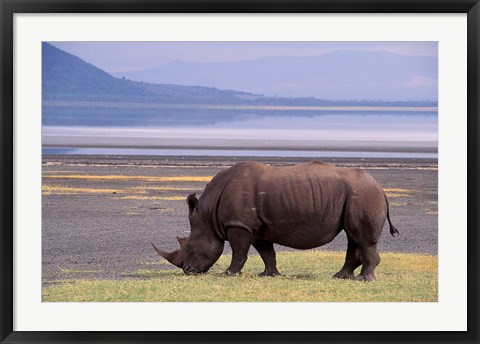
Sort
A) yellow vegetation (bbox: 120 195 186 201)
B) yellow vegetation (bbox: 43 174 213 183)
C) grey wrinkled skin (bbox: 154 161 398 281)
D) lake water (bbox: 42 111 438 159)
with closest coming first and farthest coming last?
grey wrinkled skin (bbox: 154 161 398 281) < yellow vegetation (bbox: 120 195 186 201) < yellow vegetation (bbox: 43 174 213 183) < lake water (bbox: 42 111 438 159)

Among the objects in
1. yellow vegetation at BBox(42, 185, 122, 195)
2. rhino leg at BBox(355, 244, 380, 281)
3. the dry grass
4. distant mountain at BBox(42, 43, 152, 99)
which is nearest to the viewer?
rhino leg at BBox(355, 244, 380, 281)

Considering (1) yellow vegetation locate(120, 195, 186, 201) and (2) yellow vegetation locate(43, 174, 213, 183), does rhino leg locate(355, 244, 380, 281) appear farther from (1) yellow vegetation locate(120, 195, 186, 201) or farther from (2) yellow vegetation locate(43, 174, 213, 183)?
(2) yellow vegetation locate(43, 174, 213, 183)

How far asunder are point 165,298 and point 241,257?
1930 mm

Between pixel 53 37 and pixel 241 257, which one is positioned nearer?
pixel 53 37

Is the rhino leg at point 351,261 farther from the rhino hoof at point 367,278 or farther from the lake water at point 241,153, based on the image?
the lake water at point 241,153

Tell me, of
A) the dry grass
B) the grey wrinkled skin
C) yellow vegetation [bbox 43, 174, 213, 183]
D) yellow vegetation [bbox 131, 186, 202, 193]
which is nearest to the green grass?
the grey wrinkled skin

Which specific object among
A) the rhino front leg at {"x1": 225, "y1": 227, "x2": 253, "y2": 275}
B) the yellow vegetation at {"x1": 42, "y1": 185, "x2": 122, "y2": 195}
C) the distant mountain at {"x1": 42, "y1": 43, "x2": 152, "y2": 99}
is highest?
the distant mountain at {"x1": 42, "y1": 43, "x2": 152, "y2": 99}

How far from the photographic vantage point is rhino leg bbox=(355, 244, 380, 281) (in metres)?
16.8

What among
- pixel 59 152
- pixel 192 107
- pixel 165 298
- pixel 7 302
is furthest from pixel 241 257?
pixel 192 107

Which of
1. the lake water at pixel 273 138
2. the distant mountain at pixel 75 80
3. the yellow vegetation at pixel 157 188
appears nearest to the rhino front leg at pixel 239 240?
the yellow vegetation at pixel 157 188

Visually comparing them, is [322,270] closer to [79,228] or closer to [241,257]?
[241,257]

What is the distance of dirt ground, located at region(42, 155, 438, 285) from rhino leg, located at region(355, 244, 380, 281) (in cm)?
376

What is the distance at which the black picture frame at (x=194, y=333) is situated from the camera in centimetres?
1269

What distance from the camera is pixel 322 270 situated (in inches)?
738
